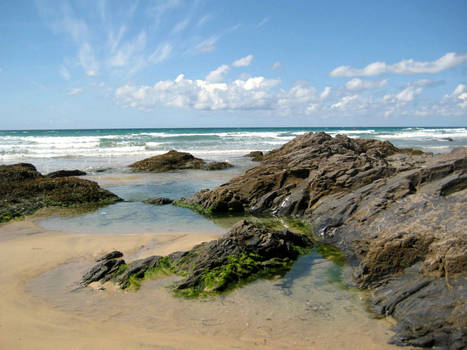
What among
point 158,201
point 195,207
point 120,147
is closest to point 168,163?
point 158,201

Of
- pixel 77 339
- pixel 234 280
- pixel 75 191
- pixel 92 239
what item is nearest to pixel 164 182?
pixel 75 191

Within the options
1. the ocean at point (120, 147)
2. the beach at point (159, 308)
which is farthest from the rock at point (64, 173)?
the beach at point (159, 308)

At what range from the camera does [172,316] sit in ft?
16.0

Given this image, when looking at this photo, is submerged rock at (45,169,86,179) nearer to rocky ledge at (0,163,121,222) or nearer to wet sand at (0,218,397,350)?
rocky ledge at (0,163,121,222)

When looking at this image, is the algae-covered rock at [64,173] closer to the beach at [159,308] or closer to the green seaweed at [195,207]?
the green seaweed at [195,207]

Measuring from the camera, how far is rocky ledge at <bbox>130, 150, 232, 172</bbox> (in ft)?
72.2

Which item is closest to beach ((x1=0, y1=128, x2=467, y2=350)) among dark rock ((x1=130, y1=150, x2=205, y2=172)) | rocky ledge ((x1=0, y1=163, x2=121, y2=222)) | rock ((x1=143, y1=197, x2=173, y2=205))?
rocky ledge ((x1=0, y1=163, x2=121, y2=222))

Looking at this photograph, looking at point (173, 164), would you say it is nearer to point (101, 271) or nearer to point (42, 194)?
point (42, 194)

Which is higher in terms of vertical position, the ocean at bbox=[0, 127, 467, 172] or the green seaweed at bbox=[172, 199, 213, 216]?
the ocean at bbox=[0, 127, 467, 172]

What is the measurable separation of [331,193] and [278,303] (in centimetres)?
531

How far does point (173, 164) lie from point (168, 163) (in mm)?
336

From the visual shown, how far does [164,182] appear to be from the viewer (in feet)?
56.9

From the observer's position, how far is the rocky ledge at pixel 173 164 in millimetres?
22000

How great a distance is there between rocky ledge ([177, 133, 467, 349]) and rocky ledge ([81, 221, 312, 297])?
1.43 m
